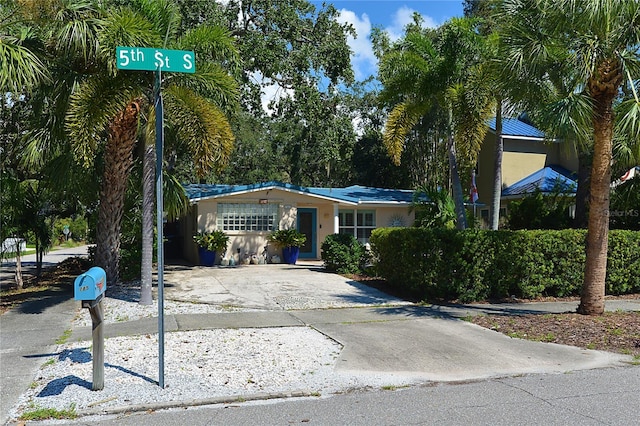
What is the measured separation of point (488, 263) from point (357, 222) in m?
11.7

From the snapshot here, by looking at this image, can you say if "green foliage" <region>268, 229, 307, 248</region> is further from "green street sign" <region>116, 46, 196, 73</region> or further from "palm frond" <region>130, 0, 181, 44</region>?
"green street sign" <region>116, 46, 196, 73</region>

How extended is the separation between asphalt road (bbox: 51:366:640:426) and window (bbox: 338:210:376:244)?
1722 centimetres

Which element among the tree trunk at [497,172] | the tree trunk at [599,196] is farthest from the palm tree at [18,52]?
the tree trunk at [497,172]

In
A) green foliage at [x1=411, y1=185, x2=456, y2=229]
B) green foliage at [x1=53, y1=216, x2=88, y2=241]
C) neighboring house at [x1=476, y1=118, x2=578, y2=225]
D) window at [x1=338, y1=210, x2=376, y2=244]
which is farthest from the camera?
green foliage at [x1=53, y1=216, x2=88, y2=241]

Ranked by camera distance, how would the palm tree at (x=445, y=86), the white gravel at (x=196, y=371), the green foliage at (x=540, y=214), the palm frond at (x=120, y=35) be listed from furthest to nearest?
the green foliage at (x=540, y=214) < the palm tree at (x=445, y=86) < the palm frond at (x=120, y=35) < the white gravel at (x=196, y=371)

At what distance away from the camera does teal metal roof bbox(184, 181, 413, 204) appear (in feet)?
65.9

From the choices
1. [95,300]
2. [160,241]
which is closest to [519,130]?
[160,241]

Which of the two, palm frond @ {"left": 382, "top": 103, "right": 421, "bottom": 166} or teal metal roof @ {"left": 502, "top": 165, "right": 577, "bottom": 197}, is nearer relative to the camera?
palm frond @ {"left": 382, "top": 103, "right": 421, "bottom": 166}

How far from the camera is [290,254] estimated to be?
20656mm

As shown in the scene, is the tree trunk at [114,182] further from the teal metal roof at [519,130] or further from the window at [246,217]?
the teal metal roof at [519,130]

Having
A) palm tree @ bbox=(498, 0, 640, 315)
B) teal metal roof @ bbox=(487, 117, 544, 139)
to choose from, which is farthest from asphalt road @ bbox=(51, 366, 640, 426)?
teal metal roof @ bbox=(487, 117, 544, 139)

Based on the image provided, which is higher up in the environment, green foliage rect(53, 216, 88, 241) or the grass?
green foliage rect(53, 216, 88, 241)

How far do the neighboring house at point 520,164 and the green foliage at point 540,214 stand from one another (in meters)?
3.83

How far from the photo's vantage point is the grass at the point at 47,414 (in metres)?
5.25
